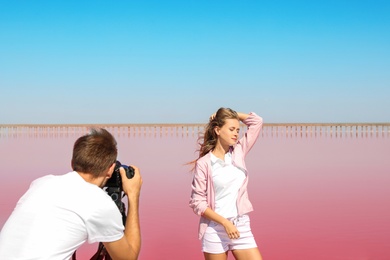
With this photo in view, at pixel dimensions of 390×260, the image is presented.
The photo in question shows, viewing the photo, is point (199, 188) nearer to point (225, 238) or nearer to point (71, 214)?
point (225, 238)

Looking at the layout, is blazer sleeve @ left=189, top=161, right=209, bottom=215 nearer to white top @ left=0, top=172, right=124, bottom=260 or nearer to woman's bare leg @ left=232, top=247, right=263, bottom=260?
woman's bare leg @ left=232, top=247, right=263, bottom=260

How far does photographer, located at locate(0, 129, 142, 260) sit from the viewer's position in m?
1.77

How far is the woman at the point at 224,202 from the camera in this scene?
2.71 m

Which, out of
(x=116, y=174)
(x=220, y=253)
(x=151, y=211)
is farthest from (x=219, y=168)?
(x=151, y=211)

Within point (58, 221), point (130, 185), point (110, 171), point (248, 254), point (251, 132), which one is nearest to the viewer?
point (58, 221)

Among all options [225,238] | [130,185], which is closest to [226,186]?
[225,238]

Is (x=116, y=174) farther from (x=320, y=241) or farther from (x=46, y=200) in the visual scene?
(x=320, y=241)

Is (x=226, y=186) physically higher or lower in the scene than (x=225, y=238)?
higher

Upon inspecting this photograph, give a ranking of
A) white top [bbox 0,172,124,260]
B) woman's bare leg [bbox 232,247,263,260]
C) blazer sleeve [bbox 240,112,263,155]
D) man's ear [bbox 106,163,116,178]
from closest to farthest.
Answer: white top [bbox 0,172,124,260] < man's ear [bbox 106,163,116,178] < woman's bare leg [bbox 232,247,263,260] < blazer sleeve [bbox 240,112,263,155]

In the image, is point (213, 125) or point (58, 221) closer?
point (58, 221)

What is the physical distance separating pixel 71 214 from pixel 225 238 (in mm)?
1154

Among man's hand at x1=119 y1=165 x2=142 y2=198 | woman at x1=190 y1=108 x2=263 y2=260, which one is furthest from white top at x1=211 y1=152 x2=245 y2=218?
man's hand at x1=119 y1=165 x2=142 y2=198

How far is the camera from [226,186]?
Answer: 2.76 m

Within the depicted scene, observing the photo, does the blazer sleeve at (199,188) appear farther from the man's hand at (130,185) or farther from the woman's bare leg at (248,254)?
the man's hand at (130,185)
